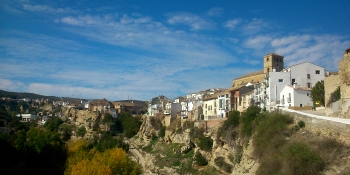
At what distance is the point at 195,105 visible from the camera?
56156 millimetres

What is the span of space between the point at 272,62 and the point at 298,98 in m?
19.1

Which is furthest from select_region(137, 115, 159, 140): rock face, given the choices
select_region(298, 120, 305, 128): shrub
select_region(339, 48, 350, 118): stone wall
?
select_region(339, 48, 350, 118): stone wall

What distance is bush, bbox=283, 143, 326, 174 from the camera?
629 inches

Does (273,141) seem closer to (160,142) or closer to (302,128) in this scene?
(302,128)

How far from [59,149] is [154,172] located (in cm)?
1224

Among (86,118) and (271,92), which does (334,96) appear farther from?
(86,118)

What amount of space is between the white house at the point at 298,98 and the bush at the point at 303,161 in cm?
1479

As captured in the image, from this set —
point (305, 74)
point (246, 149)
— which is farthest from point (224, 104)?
point (246, 149)

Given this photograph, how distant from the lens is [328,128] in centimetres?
1827

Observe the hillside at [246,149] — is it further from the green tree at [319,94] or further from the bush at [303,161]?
the green tree at [319,94]

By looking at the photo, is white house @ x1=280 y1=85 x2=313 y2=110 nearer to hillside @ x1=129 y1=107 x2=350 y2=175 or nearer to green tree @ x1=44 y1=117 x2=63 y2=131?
hillside @ x1=129 y1=107 x2=350 y2=175

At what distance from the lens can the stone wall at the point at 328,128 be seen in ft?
54.4

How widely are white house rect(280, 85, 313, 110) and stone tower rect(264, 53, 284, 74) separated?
699 inches

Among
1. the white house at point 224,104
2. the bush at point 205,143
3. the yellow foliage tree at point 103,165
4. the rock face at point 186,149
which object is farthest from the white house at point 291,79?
the yellow foliage tree at point 103,165
